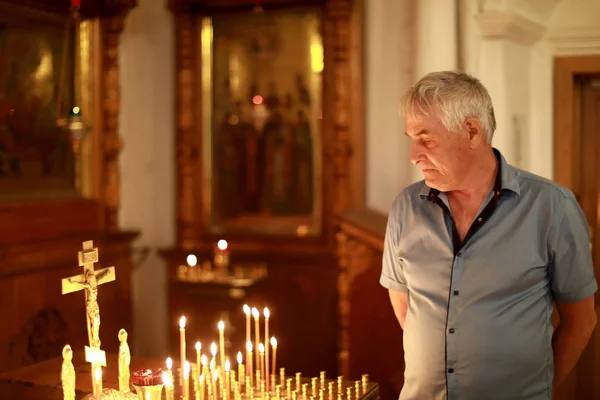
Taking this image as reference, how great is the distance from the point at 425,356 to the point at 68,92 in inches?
151

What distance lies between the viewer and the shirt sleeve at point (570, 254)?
7.97 ft

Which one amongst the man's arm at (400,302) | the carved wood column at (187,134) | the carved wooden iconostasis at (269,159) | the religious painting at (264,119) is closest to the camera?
the man's arm at (400,302)

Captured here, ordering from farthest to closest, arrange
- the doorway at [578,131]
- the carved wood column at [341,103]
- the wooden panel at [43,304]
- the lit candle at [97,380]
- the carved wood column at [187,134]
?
the carved wood column at [187,134] < the carved wood column at [341,103] < the doorway at [578,131] < the wooden panel at [43,304] < the lit candle at [97,380]

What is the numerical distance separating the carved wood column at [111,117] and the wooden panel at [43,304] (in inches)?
10.5

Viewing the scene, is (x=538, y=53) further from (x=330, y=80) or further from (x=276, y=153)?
(x=276, y=153)

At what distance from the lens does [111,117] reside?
5.93 metres

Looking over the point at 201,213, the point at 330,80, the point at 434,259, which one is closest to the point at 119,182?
the point at 201,213

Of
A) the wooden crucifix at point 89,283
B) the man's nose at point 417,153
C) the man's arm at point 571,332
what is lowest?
the man's arm at point 571,332

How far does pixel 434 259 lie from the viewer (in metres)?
2.55

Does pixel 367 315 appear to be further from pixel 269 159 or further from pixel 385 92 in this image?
pixel 269 159

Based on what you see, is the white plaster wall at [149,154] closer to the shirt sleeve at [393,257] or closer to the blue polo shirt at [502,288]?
the shirt sleeve at [393,257]

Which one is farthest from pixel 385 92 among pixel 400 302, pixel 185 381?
pixel 185 381

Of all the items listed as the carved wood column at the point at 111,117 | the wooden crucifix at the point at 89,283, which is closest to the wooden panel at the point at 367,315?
the wooden crucifix at the point at 89,283

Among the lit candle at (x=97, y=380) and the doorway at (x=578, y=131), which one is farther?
the doorway at (x=578, y=131)
